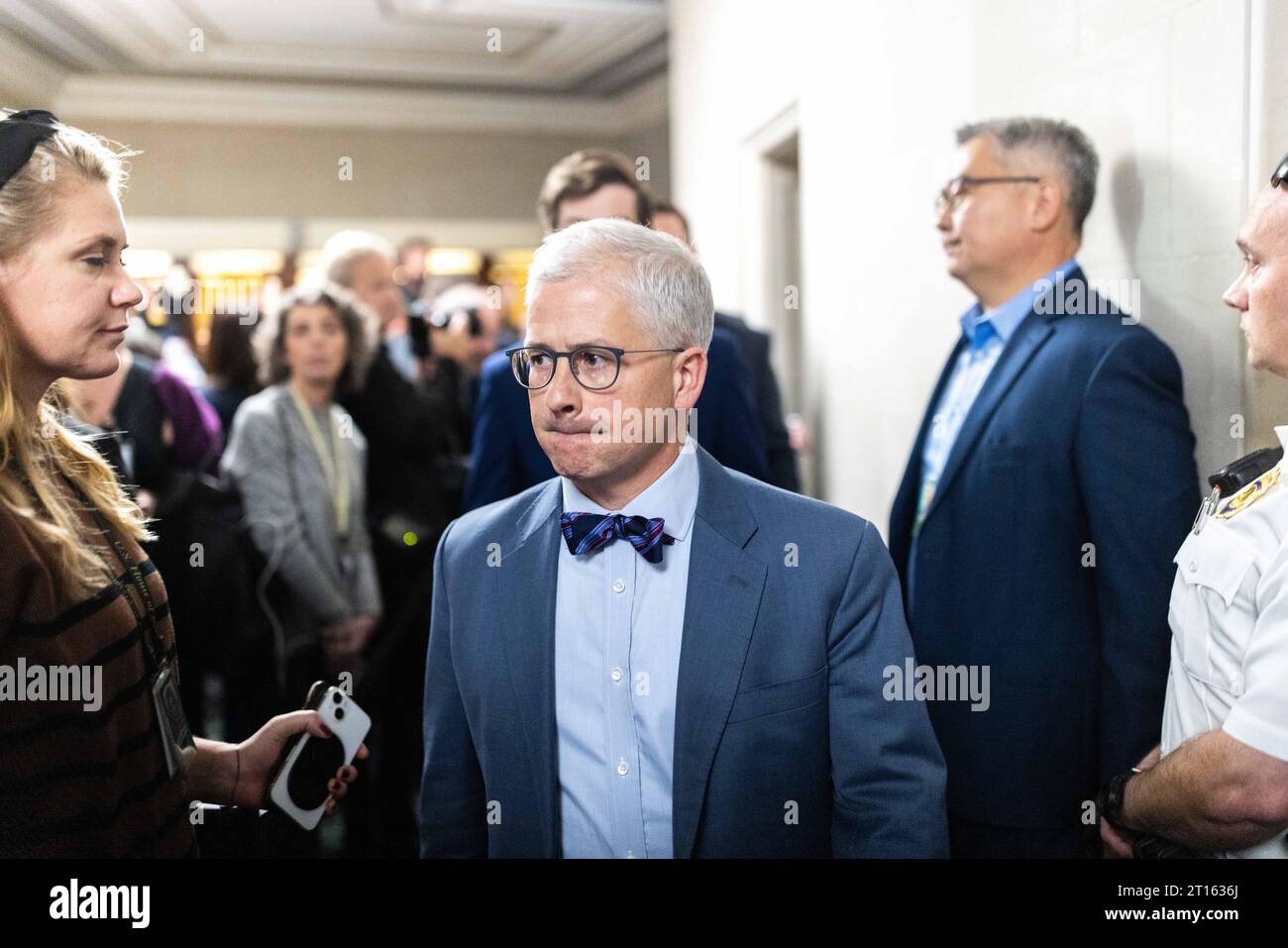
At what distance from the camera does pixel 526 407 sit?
1.61 m

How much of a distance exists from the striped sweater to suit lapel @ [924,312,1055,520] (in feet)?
3.80

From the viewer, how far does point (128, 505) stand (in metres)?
1.29

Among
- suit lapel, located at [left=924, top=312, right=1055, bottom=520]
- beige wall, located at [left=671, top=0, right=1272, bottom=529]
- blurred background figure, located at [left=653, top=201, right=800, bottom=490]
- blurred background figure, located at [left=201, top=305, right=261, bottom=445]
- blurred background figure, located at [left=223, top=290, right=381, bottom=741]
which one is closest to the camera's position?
beige wall, located at [left=671, top=0, right=1272, bottom=529]

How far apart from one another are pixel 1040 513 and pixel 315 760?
3.56 feet

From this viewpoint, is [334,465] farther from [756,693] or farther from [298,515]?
[756,693]

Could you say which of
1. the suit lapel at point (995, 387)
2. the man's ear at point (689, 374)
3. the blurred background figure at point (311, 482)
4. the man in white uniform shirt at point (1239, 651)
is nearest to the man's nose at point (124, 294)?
the man's ear at point (689, 374)

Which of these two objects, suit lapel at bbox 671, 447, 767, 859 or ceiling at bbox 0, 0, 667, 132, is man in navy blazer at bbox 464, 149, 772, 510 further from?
suit lapel at bbox 671, 447, 767, 859

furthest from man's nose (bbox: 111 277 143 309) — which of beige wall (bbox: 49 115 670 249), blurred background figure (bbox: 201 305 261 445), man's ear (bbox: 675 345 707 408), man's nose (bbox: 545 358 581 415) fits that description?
blurred background figure (bbox: 201 305 261 445)

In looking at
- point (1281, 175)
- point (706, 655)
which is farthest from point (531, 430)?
point (1281, 175)

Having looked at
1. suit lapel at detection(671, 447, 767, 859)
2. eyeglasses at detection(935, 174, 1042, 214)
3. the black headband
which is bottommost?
suit lapel at detection(671, 447, 767, 859)

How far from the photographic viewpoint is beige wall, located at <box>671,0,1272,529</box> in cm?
149

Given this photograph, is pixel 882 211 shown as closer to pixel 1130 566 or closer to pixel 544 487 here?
pixel 1130 566
